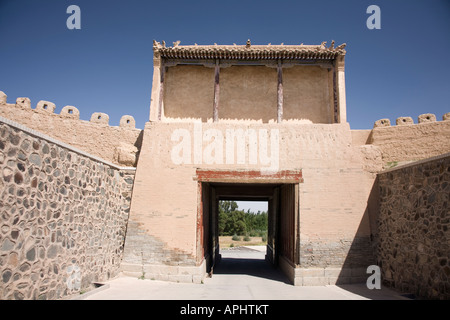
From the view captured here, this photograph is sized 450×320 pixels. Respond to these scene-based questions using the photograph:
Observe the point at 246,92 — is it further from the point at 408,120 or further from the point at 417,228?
the point at 417,228

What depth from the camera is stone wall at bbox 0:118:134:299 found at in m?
5.05

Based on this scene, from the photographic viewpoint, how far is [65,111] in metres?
13.2

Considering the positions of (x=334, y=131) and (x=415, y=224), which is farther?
(x=334, y=131)

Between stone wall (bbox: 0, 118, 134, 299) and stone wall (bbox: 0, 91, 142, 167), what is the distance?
13.4 feet

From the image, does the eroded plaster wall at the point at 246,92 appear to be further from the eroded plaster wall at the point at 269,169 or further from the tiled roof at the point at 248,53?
the eroded plaster wall at the point at 269,169

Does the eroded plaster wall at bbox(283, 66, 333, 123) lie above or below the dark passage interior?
above

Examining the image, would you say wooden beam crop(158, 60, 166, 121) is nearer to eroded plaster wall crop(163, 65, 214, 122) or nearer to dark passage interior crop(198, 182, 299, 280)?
eroded plaster wall crop(163, 65, 214, 122)

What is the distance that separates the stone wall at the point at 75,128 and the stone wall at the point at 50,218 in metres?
4.08

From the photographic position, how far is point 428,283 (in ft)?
23.1

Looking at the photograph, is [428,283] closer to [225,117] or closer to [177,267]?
[177,267]

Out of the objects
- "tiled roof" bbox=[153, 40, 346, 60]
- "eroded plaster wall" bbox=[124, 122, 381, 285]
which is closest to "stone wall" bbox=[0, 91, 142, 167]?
"eroded plaster wall" bbox=[124, 122, 381, 285]

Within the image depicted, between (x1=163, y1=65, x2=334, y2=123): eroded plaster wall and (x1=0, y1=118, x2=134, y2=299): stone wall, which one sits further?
(x1=163, y1=65, x2=334, y2=123): eroded plaster wall
